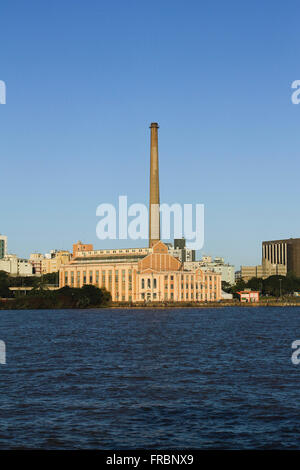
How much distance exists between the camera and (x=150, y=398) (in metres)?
40.4

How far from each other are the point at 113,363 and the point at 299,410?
930 inches

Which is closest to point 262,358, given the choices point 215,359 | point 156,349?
point 215,359

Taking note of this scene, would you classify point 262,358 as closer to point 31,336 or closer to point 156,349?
point 156,349

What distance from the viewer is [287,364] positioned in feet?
188

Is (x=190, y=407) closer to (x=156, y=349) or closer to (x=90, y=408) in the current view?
(x=90, y=408)

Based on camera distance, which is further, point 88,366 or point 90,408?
point 88,366

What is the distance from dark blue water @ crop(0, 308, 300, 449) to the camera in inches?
1214

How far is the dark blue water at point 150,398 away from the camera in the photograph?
101ft
